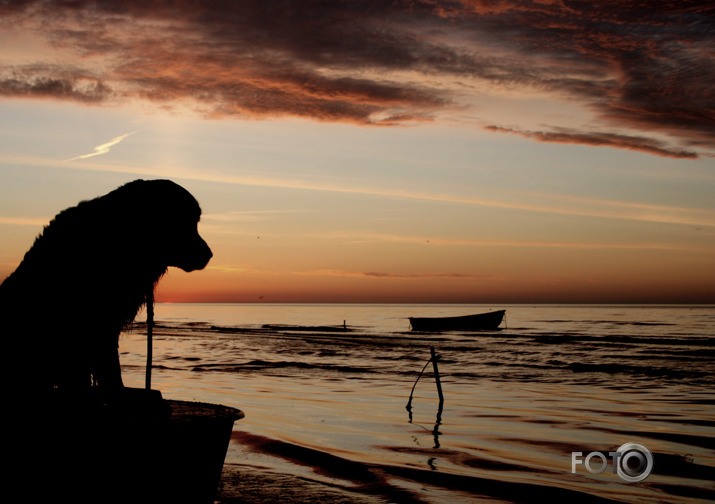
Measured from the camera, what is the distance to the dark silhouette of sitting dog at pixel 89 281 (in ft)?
11.9

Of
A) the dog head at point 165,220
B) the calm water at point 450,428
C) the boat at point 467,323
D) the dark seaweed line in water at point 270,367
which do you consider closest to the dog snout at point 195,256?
the dog head at point 165,220

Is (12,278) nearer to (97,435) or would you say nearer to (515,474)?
(97,435)

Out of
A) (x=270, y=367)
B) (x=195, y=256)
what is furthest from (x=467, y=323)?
(x=195, y=256)

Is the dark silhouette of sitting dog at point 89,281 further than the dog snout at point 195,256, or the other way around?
the dog snout at point 195,256

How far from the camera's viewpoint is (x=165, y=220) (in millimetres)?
4297

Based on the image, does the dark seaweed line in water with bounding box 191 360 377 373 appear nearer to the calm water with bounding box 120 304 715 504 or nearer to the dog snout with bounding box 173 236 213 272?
the calm water with bounding box 120 304 715 504

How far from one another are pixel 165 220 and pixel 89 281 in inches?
26.9

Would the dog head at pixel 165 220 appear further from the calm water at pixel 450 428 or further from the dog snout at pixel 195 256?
the calm water at pixel 450 428

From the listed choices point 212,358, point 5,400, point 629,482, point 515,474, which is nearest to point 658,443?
point 629,482

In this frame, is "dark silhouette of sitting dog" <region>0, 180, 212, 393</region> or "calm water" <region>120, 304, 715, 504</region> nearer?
"dark silhouette of sitting dog" <region>0, 180, 212, 393</region>

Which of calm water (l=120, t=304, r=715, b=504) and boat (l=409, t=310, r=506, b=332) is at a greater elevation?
boat (l=409, t=310, r=506, b=332)

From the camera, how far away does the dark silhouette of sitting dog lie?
143 inches

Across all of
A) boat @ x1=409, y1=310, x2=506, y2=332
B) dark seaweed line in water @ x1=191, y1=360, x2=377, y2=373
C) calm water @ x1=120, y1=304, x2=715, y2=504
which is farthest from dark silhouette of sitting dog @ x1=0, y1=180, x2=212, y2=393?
boat @ x1=409, y1=310, x2=506, y2=332

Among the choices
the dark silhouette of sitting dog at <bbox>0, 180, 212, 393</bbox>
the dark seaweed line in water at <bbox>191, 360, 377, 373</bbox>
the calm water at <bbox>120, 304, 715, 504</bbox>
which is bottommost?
the dark seaweed line in water at <bbox>191, 360, 377, 373</bbox>
